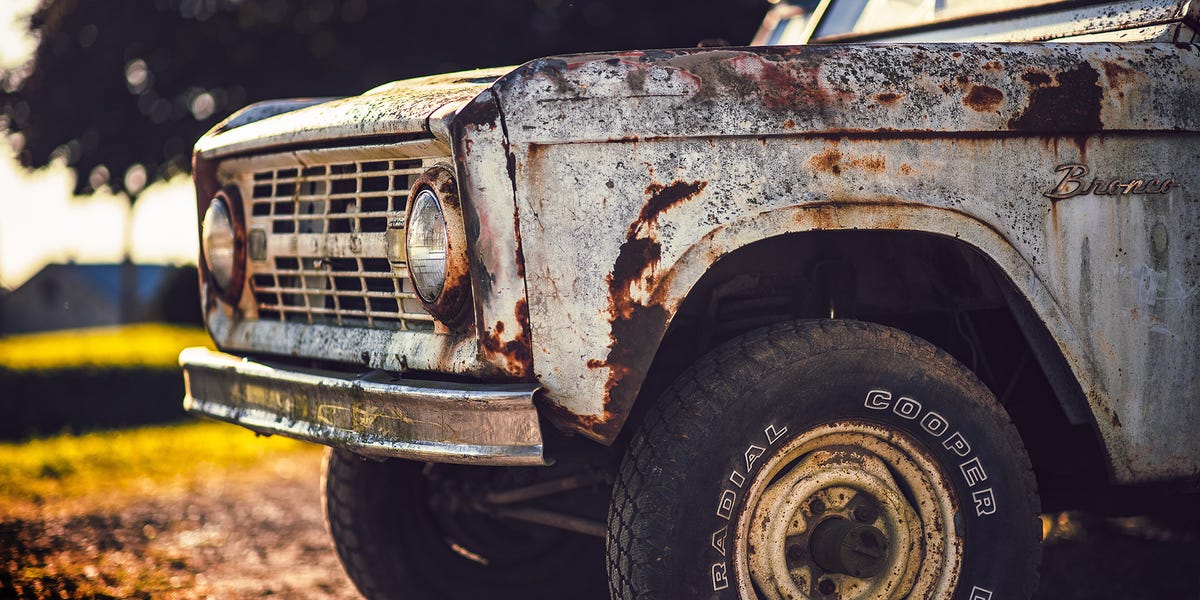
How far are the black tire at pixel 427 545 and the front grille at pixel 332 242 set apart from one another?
0.51 meters

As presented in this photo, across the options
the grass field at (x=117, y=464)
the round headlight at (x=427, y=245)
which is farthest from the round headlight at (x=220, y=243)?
the grass field at (x=117, y=464)

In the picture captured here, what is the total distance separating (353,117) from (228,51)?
9538 millimetres

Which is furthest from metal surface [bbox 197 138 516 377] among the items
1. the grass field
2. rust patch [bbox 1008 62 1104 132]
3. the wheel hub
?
the grass field

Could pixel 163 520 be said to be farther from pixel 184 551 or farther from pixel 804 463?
pixel 804 463

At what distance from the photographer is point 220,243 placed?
3.45 m

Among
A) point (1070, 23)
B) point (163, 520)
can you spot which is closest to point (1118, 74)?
point (1070, 23)

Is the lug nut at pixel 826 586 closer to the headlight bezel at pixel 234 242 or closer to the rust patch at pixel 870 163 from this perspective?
the rust patch at pixel 870 163

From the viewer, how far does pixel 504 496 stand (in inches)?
126

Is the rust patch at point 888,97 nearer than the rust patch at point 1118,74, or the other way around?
the rust patch at point 888,97

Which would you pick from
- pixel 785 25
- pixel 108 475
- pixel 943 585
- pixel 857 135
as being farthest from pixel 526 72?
pixel 108 475

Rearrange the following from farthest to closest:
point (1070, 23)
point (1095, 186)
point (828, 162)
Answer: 1. point (1070, 23)
2. point (1095, 186)
3. point (828, 162)

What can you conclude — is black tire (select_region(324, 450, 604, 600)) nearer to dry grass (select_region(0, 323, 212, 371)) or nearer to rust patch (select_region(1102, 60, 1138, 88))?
rust patch (select_region(1102, 60, 1138, 88))

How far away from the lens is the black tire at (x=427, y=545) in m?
3.51

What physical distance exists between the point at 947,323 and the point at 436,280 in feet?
4.49
